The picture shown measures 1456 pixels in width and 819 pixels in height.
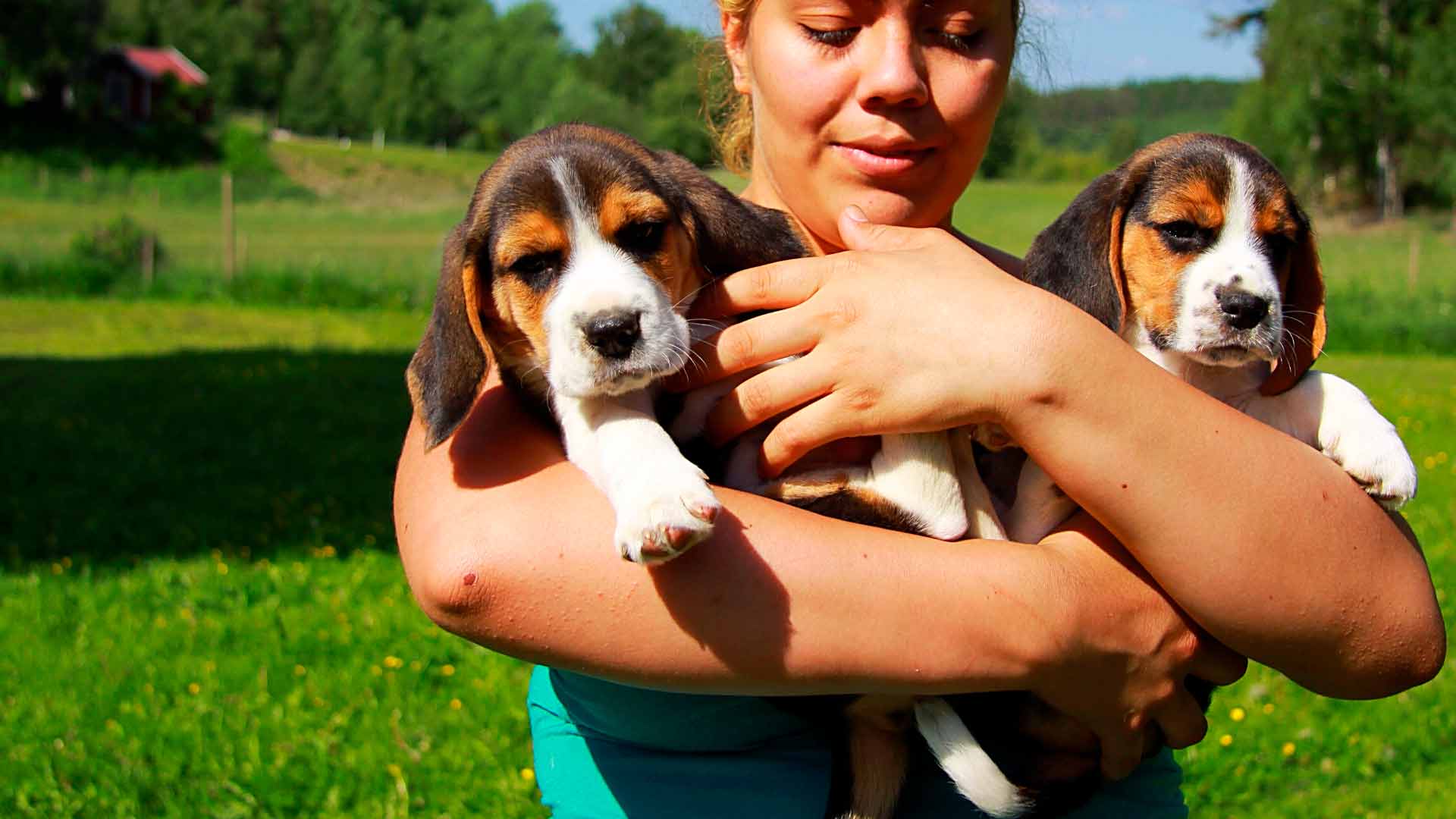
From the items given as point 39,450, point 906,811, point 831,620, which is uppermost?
point 831,620

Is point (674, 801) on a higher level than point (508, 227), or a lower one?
lower

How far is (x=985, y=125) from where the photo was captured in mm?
3240

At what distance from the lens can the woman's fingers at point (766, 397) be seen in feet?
8.35

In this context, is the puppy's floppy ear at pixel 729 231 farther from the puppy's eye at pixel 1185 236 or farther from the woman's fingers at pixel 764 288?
the puppy's eye at pixel 1185 236

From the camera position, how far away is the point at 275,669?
6.11 metres

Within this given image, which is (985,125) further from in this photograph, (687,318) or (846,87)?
(687,318)

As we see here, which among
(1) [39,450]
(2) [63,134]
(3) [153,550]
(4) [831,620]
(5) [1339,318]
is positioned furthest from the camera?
(2) [63,134]

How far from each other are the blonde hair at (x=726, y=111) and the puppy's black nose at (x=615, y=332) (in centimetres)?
137

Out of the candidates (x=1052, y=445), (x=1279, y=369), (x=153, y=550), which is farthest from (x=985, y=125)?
(x=153, y=550)

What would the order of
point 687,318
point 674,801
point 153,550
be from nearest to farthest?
point 674,801, point 687,318, point 153,550

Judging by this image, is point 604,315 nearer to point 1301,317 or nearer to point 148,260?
point 1301,317

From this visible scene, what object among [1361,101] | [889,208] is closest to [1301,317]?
[889,208]

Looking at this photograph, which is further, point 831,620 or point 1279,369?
point 1279,369

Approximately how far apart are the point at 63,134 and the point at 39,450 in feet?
140
